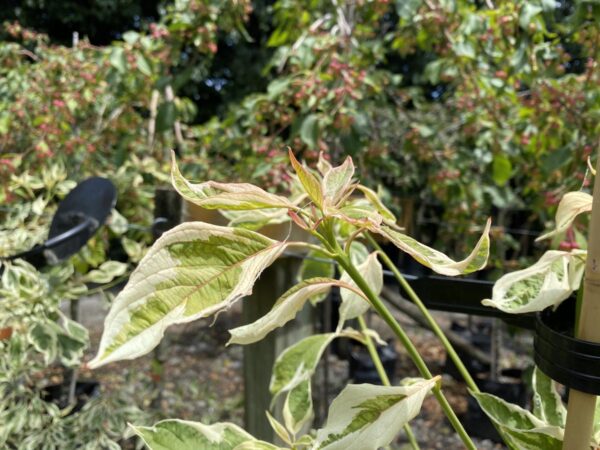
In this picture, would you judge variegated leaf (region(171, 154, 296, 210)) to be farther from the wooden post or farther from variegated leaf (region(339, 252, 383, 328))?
the wooden post

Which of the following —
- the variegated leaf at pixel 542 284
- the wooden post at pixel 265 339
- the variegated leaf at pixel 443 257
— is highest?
the variegated leaf at pixel 443 257

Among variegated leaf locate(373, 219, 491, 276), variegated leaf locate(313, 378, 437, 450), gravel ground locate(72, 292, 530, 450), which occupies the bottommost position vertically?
gravel ground locate(72, 292, 530, 450)

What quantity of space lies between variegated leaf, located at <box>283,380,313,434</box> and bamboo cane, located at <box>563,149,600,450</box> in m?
0.24

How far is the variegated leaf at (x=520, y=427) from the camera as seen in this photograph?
0.33m

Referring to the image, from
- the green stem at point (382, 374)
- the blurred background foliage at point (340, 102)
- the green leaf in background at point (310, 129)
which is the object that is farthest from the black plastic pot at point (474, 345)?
the green stem at point (382, 374)

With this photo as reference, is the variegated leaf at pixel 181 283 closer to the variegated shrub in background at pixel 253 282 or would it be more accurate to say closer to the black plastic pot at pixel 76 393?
the variegated shrub in background at pixel 253 282

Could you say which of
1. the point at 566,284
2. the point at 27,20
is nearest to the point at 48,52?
the point at 566,284

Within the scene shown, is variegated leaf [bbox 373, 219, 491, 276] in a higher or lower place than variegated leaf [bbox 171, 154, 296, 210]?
lower

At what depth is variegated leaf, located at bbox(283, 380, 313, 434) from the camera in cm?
49

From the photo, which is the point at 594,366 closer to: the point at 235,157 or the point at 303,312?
the point at 303,312

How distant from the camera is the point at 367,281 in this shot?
1.43 feet

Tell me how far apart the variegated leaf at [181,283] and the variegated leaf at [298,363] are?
26cm

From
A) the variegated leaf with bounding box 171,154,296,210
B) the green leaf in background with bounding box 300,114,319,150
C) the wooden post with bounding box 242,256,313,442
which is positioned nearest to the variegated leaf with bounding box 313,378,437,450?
the variegated leaf with bounding box 171,154,296,210

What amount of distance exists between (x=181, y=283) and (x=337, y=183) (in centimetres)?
11
